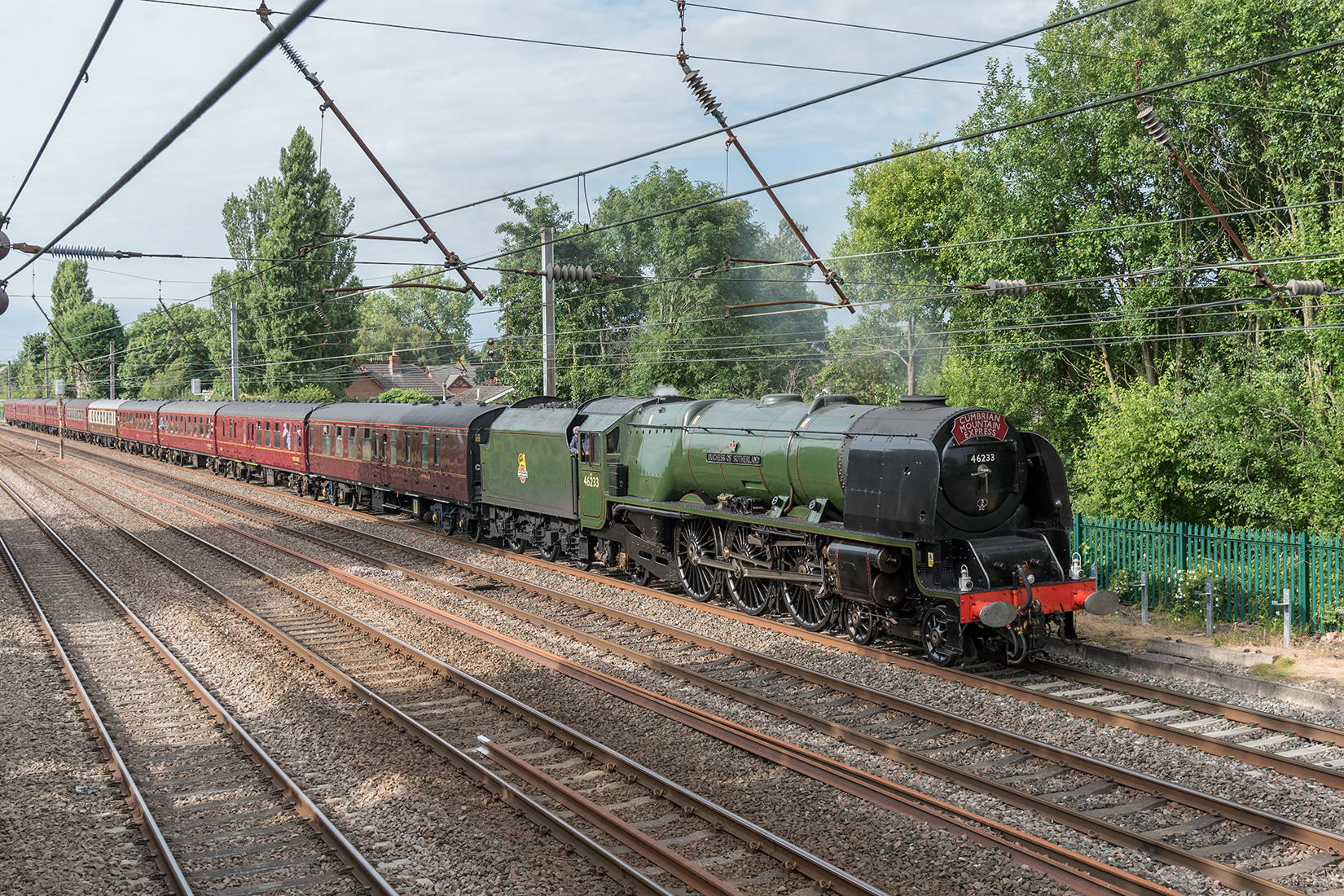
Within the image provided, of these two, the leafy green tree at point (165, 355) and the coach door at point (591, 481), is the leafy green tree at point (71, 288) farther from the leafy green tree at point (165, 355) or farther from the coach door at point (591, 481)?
the coach door at point (591, 481)

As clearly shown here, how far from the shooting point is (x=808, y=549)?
13.0 m

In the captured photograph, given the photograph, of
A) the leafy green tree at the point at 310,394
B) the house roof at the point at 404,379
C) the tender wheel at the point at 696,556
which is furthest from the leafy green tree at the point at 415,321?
the tender wheel at the point at 696,556

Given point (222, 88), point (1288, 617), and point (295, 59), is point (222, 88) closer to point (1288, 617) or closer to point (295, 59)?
point (295, 59)

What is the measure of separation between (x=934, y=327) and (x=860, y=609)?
2670cm

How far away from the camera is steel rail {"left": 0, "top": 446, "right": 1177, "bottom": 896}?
6201 mm

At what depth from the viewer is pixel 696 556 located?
1531cm

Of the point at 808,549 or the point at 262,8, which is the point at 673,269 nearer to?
the point at 808,549

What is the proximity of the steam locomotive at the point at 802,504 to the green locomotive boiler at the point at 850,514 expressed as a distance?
0.03m

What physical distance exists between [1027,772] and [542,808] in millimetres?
4171

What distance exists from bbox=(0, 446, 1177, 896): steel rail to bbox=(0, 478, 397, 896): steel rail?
1.43m

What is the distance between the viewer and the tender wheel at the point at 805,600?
12977 mm

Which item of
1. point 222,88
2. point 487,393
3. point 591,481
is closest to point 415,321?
point 487,393

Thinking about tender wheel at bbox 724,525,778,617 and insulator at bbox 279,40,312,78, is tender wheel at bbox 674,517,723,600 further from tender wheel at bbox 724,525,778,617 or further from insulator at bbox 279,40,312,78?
insulator at bbox 279,40,312,78

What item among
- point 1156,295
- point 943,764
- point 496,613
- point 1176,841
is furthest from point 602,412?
point 1156,295
